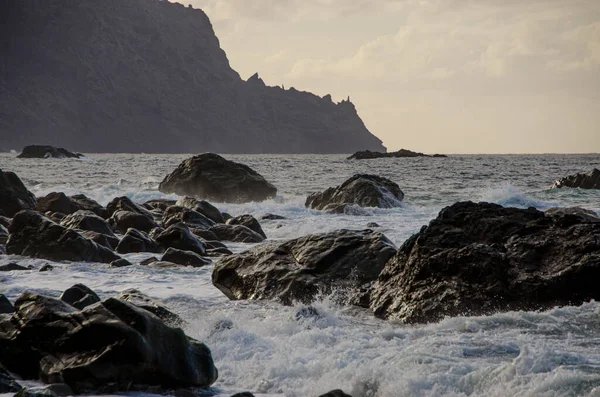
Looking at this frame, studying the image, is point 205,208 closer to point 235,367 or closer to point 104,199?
point 104,199

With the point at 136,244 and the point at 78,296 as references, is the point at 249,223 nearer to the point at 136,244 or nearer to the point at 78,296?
the point at 136,244

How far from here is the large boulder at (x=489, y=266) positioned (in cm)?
823

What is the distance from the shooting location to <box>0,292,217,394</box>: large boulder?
605 centimetres

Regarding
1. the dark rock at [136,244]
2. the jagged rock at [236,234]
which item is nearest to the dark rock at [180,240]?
the dark rock at [136,244]

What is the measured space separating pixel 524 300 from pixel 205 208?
1327cm

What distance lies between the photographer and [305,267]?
1008cm

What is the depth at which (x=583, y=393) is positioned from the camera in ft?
18.6

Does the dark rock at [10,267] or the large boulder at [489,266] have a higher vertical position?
the large boulder at [489,266]

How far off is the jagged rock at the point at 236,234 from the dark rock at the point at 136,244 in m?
2.40

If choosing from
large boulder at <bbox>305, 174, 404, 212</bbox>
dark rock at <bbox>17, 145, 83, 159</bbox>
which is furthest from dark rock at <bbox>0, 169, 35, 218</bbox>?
dark rock at <bbox>17, 145, 83, 159</bbox>

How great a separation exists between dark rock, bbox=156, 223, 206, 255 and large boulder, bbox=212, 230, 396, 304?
3.43m

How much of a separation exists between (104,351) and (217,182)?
2409cm

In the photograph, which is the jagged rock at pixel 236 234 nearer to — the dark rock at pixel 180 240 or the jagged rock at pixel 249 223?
the jagged rock at pixel 249 223

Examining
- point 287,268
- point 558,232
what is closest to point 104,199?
point 287,268
